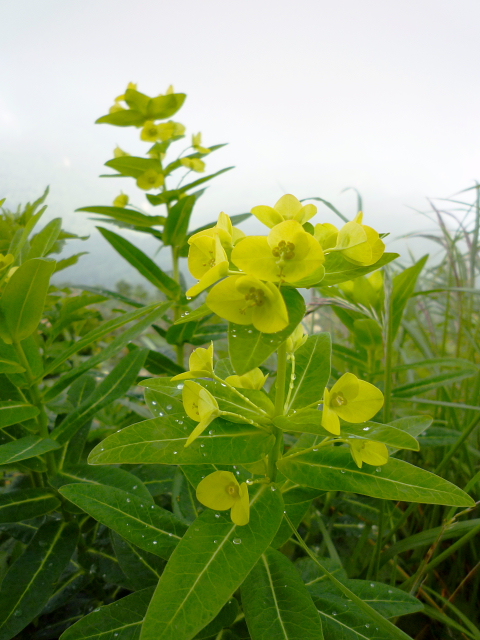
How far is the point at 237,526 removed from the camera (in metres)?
0.59

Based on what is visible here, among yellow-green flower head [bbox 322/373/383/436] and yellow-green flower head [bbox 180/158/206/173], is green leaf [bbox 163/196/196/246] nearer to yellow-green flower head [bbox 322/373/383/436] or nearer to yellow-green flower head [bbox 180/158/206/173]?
yellow-green flower head [bbox 180/158/206/173]

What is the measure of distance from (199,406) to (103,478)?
0.41 m

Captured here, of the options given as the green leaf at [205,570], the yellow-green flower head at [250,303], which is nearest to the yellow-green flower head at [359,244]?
the yellow-green flower head at [250,303]

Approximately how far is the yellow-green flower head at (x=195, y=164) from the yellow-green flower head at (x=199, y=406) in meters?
1.19

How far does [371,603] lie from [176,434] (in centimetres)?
44

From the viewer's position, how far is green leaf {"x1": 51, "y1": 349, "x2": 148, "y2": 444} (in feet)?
2.92

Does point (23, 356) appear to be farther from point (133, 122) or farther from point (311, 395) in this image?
point (133, 122)

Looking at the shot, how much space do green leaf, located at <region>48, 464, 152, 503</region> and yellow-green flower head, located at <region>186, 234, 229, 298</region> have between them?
439mm

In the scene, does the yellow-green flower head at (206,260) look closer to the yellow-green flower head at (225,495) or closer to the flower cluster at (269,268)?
the flower cluster at (269,268)

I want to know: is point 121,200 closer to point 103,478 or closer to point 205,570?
point 103,478

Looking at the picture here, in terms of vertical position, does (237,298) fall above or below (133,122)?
below

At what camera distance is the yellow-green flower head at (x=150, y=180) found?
143 cm

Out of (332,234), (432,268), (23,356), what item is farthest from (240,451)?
(432,268)

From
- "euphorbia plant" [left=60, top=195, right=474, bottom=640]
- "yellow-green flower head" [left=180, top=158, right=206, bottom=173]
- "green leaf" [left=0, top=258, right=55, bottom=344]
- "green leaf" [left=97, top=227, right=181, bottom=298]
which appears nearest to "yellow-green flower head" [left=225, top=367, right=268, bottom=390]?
"euphorbia plant" [left=60, top=195, right=474, bottom=640]
